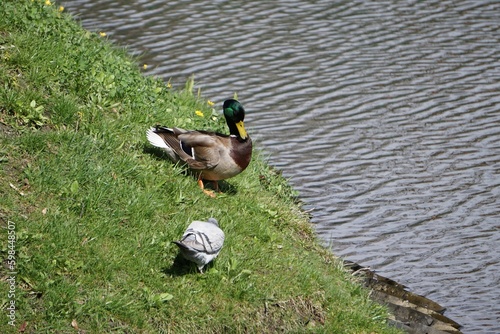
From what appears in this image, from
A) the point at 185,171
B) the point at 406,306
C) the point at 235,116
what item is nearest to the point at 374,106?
the point at 406,306

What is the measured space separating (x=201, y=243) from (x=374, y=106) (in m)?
8.07

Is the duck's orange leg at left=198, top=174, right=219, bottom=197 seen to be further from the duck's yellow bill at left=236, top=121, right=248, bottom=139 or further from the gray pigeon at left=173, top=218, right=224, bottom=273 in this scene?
the gray pigeon at left=173, top=218, right=224, bottom=273

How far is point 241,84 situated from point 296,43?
2569 mm

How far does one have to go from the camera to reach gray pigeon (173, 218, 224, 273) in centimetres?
579

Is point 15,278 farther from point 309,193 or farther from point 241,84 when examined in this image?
point 241,84

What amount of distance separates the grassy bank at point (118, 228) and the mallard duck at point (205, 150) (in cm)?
16

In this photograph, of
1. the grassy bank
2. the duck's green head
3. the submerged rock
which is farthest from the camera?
the submerged rock

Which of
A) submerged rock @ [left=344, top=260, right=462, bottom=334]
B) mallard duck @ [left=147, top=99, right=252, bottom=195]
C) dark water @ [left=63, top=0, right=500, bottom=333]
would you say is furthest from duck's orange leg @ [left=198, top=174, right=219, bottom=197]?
dark water @ [left=63, top=0, right=500, bottom=333]

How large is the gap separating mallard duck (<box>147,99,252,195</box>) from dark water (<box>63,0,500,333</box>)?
7.14 feet

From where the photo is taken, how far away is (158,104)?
862 centimetres

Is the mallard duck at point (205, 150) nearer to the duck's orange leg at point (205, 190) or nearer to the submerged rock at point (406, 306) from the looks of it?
the duck's orange leg at point (205, 190)

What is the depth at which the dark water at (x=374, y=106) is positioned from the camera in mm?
9531

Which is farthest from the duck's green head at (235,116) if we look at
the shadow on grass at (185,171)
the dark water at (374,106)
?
the dark water at (374,106)

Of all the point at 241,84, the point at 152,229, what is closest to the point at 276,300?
the point at 152,229
